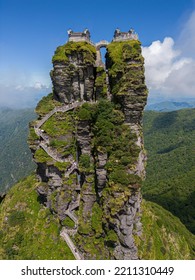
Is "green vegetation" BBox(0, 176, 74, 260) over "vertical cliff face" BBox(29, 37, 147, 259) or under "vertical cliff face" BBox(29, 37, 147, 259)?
under

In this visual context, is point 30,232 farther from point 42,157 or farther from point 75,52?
point 75,52

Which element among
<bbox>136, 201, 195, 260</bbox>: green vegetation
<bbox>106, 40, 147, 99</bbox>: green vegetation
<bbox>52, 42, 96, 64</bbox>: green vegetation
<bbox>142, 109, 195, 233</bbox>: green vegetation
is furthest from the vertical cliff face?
<bbox>142, 109, 195, 233</bbox>: green vegetation

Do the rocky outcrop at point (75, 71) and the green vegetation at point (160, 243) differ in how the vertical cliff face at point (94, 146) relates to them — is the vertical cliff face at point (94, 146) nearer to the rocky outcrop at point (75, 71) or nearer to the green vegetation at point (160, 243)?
the rocky outcrop at point (75, 71)

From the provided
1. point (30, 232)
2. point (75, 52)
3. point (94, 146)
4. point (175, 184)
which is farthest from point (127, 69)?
point (175, 184)

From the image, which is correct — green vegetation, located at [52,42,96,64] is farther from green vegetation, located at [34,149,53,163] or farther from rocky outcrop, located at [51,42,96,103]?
green vegetation, located at [34,149,53,163]

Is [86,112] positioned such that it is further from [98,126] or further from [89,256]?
[89,256]

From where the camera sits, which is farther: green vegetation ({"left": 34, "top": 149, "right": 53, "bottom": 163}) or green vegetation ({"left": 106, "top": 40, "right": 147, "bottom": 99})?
green vegetation ({"left": 34, "top": 149, "right": 53, "bottom": 163})
